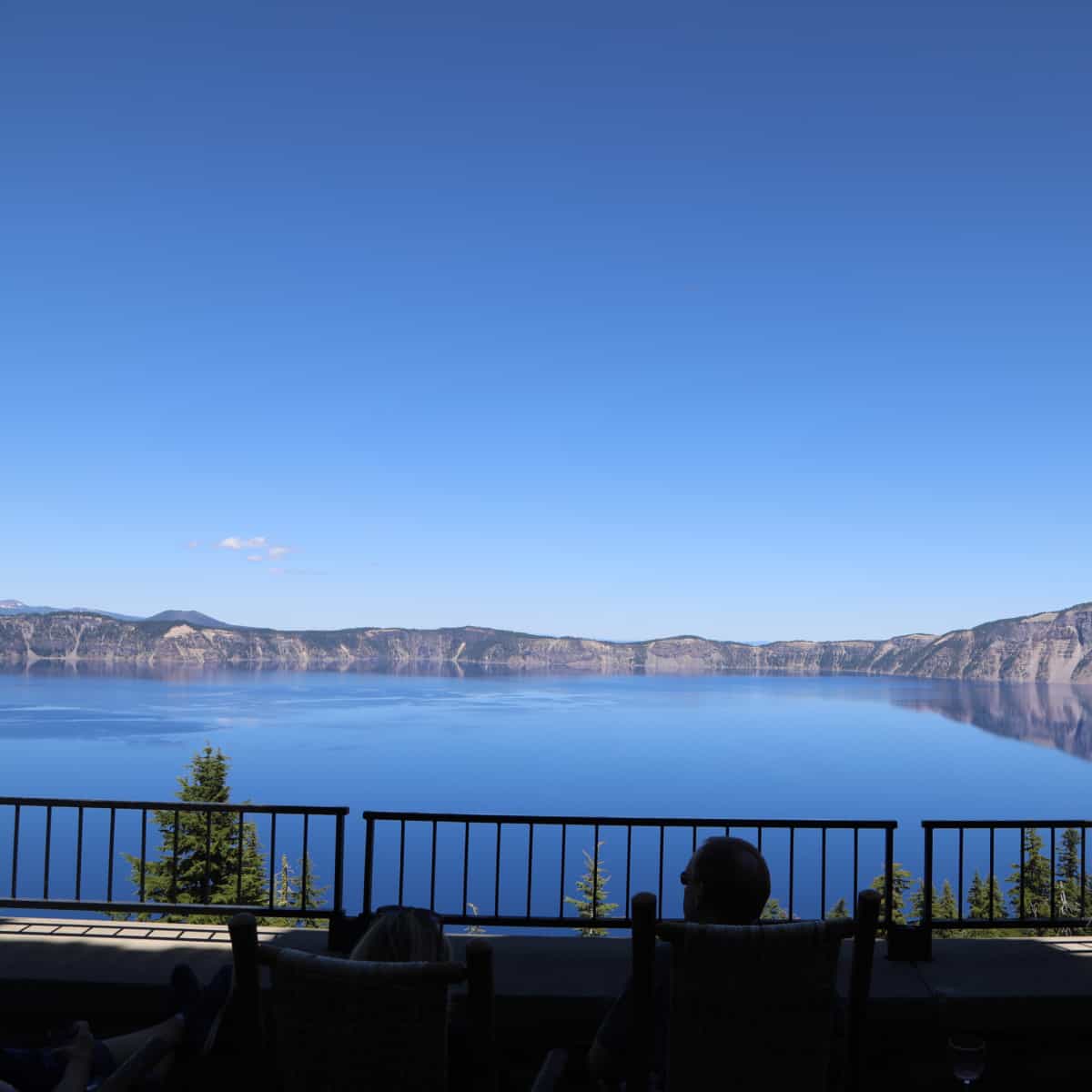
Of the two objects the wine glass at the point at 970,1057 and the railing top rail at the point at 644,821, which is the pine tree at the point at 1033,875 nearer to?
the railing top rail at the point at 644,821

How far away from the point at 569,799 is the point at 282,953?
3262 inches

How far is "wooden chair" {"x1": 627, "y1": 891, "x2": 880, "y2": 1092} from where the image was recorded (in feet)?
7.04

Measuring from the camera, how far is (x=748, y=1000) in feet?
7.12

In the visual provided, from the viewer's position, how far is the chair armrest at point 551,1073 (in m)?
2.42

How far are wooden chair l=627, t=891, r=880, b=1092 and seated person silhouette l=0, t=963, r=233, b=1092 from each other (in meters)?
1.18

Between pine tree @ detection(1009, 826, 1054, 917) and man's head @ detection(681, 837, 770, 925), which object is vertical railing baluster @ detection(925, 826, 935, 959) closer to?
pine tree @ detection(1009, 826, 1054, 917)

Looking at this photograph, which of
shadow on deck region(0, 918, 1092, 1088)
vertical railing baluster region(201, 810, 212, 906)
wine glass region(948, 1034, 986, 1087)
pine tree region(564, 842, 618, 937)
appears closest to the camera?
wine glass region(948, 1034, 986, 1087)

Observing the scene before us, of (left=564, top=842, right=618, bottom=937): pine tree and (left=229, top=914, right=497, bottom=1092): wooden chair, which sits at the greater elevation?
(left=229, top=914, right=497, bottom=1092): wooden chair

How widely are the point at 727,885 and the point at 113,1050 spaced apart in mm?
1733

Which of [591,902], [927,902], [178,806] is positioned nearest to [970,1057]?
[927,902]

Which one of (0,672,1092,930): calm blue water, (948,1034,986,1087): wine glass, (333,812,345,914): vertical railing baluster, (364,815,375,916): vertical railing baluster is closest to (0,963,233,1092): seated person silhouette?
(948,1034,986,1087): wine glass

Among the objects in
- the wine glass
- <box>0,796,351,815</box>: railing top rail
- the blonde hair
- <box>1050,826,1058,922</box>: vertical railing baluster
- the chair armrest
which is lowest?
<box>1050,826,1058,922</box>: vertical railing baluster

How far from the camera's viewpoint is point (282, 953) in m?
1.93

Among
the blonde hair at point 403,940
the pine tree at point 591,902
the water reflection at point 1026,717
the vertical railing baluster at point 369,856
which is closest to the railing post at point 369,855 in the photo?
the vertical railing baluster at point 369,856
